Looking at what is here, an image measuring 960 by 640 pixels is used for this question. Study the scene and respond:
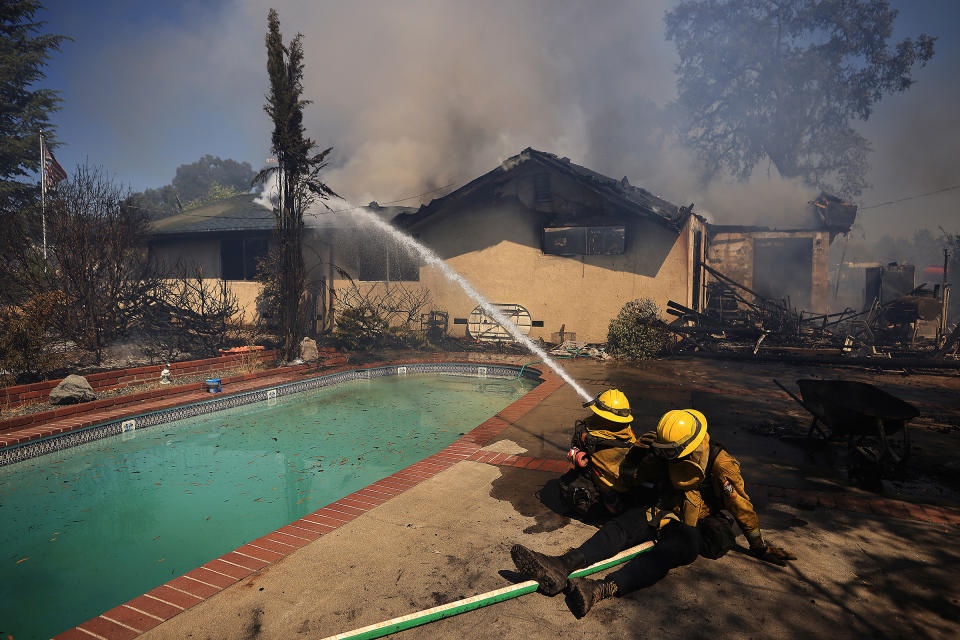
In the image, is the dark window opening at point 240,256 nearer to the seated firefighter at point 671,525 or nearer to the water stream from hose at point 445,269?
the water stream from hose at point 445,269

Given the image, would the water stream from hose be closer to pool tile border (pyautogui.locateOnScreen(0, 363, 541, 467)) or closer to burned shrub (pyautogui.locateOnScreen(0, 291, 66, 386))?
pool tile border (pyautogui.locateOnScreen(0, 363, 541, 467))

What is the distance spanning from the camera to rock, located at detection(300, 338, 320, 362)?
1208 centimetres

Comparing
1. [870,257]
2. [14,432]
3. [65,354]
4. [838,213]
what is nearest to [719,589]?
[14,432]

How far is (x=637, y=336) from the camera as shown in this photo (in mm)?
12062

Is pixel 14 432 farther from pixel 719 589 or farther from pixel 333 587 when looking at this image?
pixel 719 589

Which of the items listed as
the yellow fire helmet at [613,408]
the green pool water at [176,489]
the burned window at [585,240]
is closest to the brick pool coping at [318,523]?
the green pool water at [176,489]

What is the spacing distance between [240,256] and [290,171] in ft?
29.5

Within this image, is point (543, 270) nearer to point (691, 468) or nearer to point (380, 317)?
point (380, 317)

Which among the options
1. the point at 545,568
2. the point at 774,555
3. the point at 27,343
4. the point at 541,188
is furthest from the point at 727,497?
the point at 541,188

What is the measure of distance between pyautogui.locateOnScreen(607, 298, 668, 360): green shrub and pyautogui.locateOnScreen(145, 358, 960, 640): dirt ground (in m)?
6.77

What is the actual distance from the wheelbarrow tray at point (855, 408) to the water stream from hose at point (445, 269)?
8.26 m

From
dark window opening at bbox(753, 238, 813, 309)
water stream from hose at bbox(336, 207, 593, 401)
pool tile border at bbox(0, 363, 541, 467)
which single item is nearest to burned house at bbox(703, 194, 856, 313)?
dark window opening at bbox(753, 238, 813, 309)

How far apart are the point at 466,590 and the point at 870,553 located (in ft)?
8.87

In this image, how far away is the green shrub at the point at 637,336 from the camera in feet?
39.5
